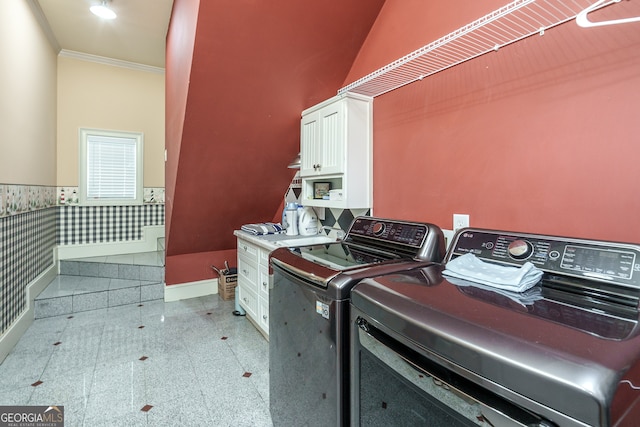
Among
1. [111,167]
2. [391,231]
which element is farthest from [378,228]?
[111,167]

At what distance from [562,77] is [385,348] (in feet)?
4.07

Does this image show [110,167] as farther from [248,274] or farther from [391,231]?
[391,231]

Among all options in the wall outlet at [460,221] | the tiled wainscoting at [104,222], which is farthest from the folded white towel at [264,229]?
the tiled wainscoting at [104,222]

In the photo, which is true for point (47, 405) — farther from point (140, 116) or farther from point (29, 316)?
point (140, 116)

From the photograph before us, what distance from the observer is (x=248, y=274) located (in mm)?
2879

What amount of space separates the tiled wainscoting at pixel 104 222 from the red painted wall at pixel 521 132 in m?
3.86

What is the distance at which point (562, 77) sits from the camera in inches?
48.4

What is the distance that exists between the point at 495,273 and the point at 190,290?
3.42 metres

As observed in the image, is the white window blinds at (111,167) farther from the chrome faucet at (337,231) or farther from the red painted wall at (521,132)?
the red painted wall at (521,132)

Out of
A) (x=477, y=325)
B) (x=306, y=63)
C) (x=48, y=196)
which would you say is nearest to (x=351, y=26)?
(x=306, y=63)

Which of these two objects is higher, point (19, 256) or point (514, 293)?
point (514, 293)

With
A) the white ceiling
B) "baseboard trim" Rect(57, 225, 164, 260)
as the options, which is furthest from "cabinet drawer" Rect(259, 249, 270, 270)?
"baseboard trim" Rect(57, 225, 164, 260)

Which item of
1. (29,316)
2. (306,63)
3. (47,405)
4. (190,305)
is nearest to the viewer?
(47,405)

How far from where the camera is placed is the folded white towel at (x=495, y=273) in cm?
95
